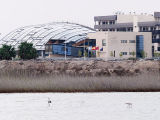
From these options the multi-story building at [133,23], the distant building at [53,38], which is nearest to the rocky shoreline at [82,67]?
the distant building at [53,38]

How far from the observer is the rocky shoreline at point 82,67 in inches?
3563

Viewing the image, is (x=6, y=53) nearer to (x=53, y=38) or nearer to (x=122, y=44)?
(x=122, y=44)

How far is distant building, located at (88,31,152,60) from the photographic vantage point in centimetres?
15250

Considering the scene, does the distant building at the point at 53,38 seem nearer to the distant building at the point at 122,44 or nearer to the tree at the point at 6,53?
the distant building at the point at 122,44

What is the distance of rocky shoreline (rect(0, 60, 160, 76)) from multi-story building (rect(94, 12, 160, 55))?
73.3m

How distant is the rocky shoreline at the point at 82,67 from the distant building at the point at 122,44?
52853 millimetres

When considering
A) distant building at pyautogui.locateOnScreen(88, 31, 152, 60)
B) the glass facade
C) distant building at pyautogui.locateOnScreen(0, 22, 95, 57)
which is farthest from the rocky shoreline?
the glass facade

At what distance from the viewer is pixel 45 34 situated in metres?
169
